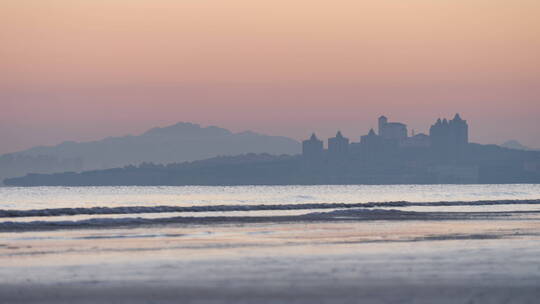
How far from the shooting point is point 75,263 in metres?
22.8

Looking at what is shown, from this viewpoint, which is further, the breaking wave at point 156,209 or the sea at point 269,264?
the breaking wave at point 156,209

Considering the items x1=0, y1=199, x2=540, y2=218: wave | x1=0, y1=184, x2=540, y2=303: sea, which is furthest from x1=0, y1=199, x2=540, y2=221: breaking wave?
x1=0, y1=184, x2=540, y2=303: sea

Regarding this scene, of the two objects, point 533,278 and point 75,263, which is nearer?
point 533,278

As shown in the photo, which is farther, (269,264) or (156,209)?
(156,209)

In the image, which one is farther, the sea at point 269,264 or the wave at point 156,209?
the wave at point 156,209

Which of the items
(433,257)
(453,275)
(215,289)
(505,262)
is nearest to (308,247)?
(433,257)

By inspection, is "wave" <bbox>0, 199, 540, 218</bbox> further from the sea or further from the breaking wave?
the sea

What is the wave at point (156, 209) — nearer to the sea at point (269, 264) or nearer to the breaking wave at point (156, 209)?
the breaking wave at point (156, 209)

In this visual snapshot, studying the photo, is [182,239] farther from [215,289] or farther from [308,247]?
[215,289]

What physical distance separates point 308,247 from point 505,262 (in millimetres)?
6558

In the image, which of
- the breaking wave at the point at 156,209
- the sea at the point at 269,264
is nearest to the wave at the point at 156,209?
the breaking wave at the point at 156,209

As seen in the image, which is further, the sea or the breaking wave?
the breaking wave

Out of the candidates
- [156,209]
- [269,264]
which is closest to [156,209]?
[156,209]

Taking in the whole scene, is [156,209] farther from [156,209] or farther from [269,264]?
[269,264]
